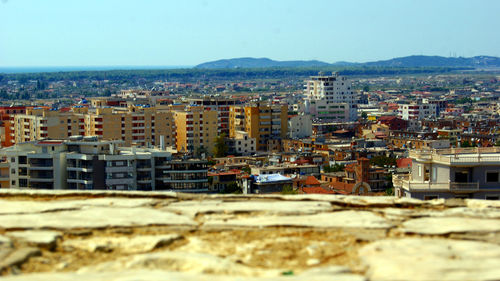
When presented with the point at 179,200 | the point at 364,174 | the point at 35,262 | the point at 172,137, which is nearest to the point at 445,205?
the point at 179,200

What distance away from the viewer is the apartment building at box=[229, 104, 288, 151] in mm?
57812

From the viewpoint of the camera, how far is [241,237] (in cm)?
343

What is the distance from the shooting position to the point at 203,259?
3035mm

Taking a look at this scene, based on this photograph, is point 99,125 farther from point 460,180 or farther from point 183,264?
point 183,264

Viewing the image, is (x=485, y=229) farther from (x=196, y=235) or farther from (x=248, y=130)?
(x=248, y=130)

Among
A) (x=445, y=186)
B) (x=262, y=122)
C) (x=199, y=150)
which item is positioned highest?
(x=445, y=186)

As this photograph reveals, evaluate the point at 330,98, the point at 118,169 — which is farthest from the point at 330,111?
the point at 118,169

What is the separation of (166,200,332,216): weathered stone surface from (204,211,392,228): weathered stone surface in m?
0.11

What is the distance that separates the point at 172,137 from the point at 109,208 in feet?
168

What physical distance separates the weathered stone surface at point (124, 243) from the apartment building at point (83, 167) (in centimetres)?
2458

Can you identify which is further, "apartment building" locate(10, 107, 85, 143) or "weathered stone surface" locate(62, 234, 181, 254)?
"apartment building" locate(10, 107, 85, 143)

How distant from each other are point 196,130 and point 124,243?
50805mm

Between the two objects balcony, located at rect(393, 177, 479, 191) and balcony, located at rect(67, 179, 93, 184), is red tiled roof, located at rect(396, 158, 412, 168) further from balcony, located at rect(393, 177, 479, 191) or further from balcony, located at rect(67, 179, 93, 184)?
balcony, located at rect(393, 177, 479, 191)

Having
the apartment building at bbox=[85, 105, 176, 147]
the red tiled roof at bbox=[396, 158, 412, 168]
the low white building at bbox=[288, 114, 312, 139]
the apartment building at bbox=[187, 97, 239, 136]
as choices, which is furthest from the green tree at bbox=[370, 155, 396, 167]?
the apartment building at bbox=[187, 97, 239, 136]
